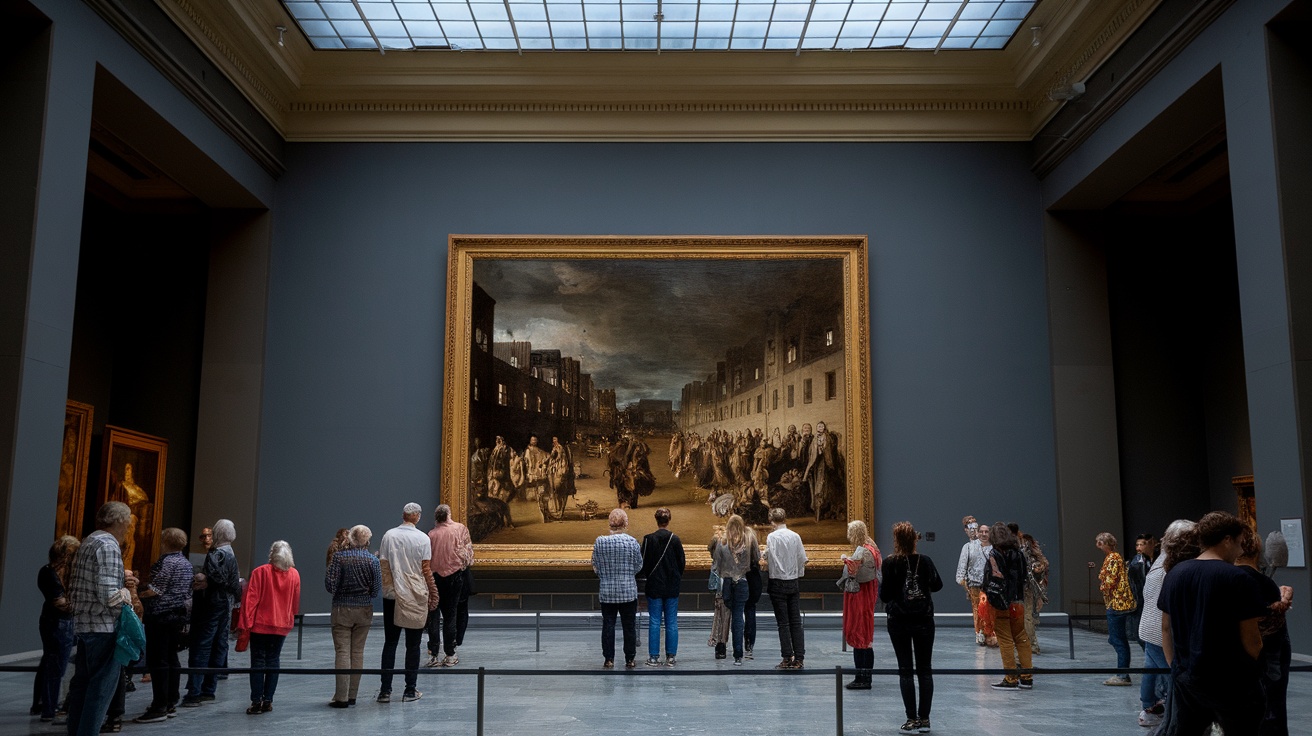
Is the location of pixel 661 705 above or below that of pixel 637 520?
below

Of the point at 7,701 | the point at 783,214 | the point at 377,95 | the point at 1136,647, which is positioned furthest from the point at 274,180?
the point at 1136,647

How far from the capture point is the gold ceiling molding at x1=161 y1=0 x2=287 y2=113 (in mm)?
13641

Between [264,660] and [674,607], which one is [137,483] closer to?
[264,660]

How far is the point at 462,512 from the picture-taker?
15828mm

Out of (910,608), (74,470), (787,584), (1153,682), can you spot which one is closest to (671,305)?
(787,584)

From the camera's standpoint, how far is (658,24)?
1542 centimetres

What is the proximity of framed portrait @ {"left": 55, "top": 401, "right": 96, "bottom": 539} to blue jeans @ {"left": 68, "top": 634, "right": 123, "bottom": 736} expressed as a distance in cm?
869

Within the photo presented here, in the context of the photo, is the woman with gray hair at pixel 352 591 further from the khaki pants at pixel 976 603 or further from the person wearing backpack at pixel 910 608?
the khaki pants at pixel 976 603

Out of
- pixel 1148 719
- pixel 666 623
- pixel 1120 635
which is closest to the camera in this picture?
pixel 1148 719

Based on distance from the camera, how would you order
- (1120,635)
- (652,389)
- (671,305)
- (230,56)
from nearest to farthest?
(1120,635)
(230,56)
(652,389)
(671,305)

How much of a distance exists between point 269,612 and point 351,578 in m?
0.77

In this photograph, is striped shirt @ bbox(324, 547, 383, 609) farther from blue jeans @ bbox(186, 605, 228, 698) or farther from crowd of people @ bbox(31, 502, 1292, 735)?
blue jeans @ bbox(186, 605, 228, 698)

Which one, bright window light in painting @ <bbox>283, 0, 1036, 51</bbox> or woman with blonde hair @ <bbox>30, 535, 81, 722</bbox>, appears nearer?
woman with blonde hair @ <bbox>30, 535, 81, 722</bbox>

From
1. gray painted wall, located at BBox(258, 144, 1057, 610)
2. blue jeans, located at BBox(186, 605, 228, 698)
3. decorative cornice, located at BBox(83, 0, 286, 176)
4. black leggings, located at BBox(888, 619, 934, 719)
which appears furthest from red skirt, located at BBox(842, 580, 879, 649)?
decorative cornice, located at BBox(83, 0, 286, 176)
